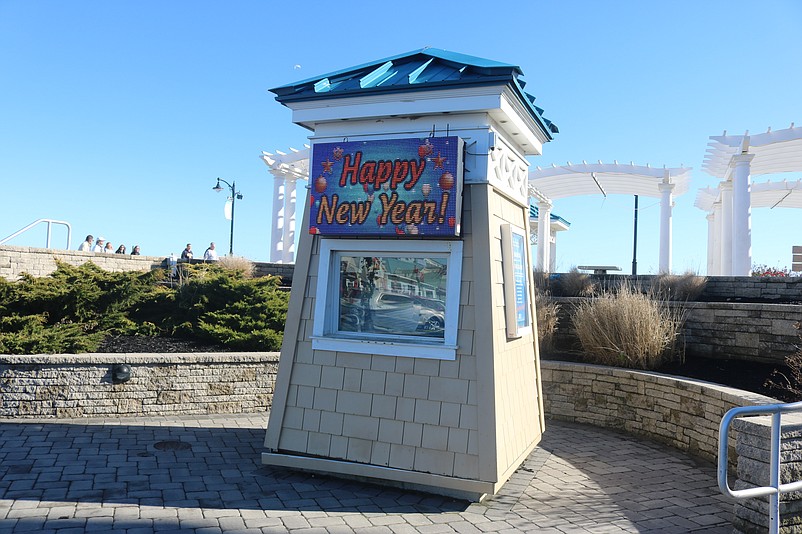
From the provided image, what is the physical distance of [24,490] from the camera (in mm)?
4922

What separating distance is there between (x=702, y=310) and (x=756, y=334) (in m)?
0.83

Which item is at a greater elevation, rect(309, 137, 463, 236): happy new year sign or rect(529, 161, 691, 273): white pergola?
rect(529, 161, 691, 273): white pergola

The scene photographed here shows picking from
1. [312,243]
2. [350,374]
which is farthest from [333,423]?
[312,243]

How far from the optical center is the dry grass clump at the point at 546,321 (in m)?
9.50

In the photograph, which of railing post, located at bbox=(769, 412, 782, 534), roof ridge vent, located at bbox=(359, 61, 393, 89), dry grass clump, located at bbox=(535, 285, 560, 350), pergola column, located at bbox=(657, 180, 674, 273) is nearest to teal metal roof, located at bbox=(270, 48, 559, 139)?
roof ridge vent, located at bbox=(359, 61, 393, 89)

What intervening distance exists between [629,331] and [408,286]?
4.18m

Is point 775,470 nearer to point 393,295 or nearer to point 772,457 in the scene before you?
point 772,457

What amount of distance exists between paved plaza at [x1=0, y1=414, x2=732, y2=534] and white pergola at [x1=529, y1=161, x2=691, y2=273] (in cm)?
1297

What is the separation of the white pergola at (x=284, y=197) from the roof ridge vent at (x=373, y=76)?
1442 cm

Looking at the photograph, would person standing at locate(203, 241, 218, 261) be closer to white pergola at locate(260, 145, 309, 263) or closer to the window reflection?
white pergola at locate(260, 145, 309, 263)

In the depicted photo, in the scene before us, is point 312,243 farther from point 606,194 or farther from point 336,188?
point 606,194

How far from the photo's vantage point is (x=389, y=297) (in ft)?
18.8

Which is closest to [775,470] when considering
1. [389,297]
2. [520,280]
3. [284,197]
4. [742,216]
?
[520,280]

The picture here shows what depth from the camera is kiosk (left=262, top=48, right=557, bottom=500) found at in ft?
17.2
